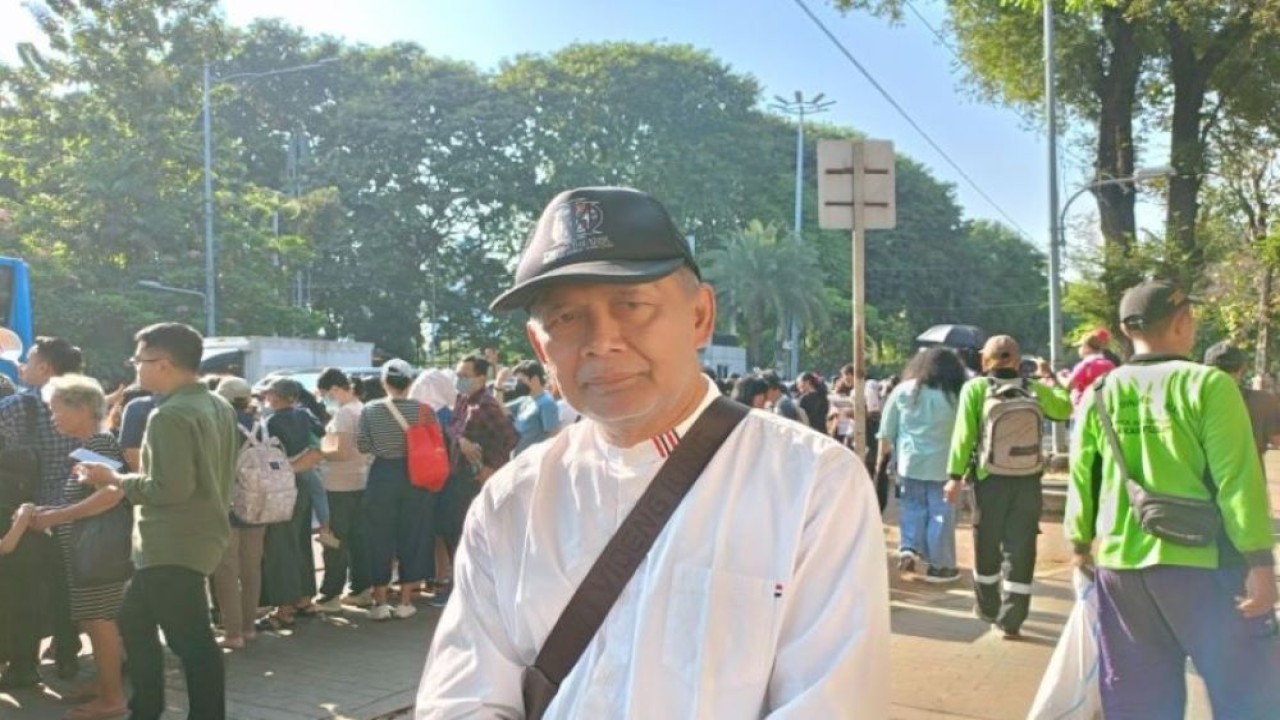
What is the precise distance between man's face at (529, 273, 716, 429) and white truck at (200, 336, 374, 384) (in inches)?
727

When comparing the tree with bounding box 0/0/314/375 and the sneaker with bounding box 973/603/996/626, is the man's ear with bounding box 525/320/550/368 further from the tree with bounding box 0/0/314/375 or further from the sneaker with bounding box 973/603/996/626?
the tree with bounding box 0/0/314/375

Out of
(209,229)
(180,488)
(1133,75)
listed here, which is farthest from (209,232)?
(180,488)

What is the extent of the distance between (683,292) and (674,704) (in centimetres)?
67

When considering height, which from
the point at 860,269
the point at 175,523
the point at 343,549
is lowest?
the point at 343,549

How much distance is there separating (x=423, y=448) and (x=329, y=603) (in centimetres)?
135

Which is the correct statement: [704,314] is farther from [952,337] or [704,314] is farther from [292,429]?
[952,337]

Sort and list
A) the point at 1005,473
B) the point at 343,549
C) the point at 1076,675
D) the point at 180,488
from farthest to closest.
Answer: the point at 343,549 → the point at 1005,473 → the point at 180,488 → the point at 1076,675

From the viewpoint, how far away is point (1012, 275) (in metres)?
67.6

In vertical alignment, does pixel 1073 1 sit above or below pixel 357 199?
below

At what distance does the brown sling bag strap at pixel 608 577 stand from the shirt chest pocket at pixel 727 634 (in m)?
0.12

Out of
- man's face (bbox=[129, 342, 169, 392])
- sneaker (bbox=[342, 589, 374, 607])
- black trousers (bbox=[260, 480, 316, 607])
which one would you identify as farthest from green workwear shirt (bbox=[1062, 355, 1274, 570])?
sneaker (bbox=[342, 589, 374, 607])

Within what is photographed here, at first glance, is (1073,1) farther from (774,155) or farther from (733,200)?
(774,155)

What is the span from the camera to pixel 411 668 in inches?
238

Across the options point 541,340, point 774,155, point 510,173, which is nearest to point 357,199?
point 510,173
